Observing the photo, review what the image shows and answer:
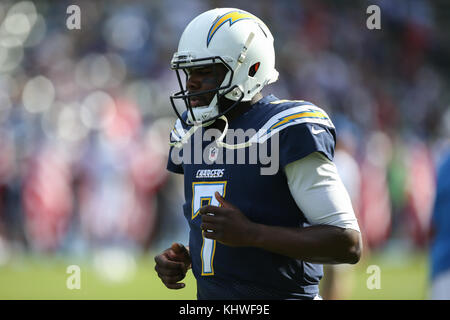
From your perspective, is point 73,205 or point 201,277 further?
point 73,205

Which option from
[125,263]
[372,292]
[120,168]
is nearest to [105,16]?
[120,168]

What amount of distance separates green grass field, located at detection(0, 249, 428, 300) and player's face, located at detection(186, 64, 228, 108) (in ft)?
13.2

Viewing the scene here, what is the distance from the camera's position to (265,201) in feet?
8.14

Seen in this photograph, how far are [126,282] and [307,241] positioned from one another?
6320 mm

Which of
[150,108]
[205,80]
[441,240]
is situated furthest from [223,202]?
[150,108]

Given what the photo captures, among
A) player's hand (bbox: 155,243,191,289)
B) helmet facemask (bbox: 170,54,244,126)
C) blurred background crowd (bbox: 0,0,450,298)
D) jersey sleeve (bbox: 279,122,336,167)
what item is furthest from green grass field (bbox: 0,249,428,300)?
jersey sleeve (bbox: 279,122,336,167)

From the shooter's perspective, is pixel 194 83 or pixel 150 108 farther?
pixel 150 108

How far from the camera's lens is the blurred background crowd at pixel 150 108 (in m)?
11.0

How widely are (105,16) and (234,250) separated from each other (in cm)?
1241

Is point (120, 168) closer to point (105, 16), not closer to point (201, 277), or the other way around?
point (105, 16)

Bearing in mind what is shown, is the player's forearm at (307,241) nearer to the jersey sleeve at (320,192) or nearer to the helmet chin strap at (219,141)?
the jersey sleeve at (320,192)

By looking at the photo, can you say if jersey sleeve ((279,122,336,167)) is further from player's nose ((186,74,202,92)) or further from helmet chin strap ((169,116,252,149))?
player's nose ((186,74,202,92))

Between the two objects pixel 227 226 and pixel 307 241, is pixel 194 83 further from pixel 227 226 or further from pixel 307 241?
pixel 307 241

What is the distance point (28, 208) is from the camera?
35.6 feet
